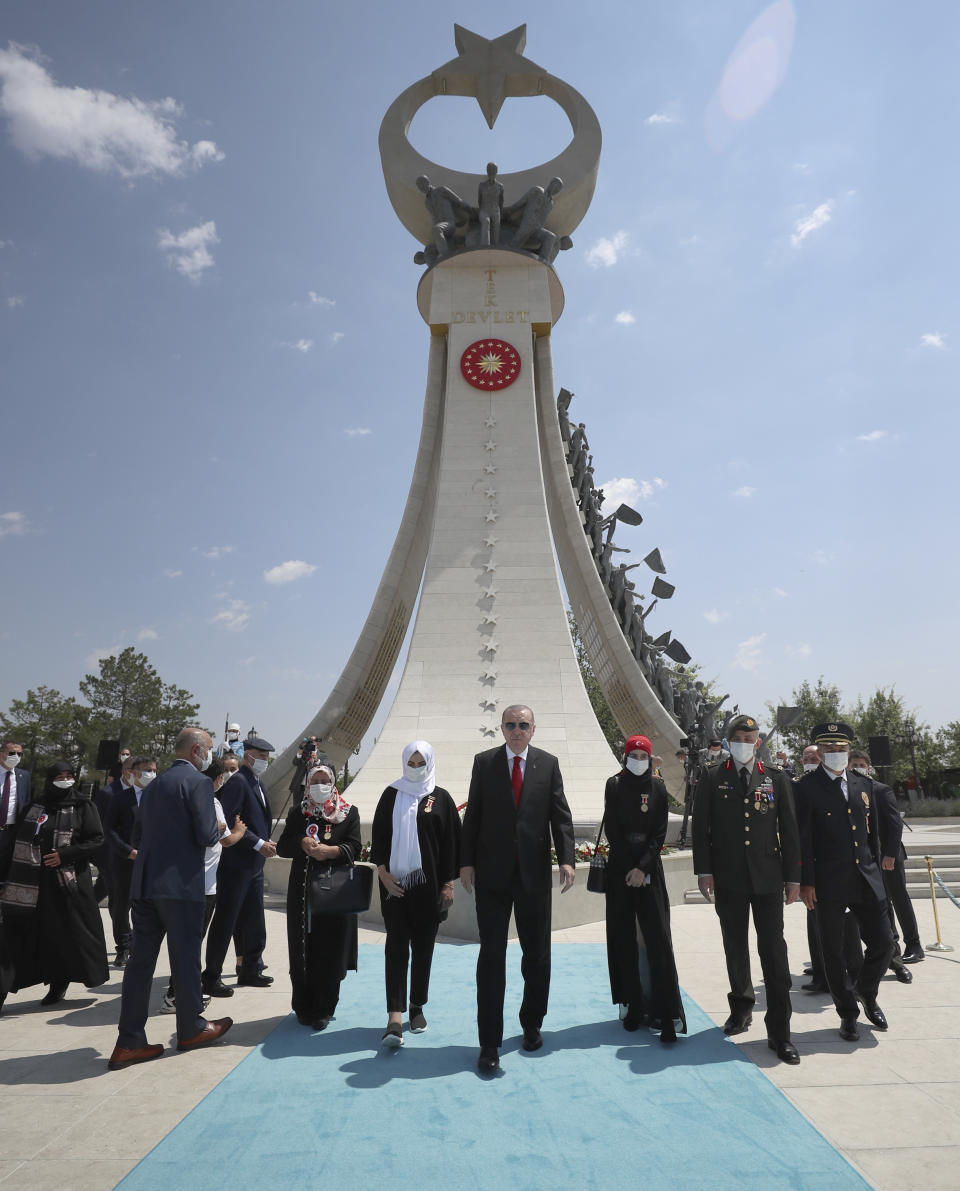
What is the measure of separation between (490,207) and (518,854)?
15686 millimetres

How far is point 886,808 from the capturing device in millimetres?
5668

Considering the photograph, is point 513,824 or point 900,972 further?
point 900,972

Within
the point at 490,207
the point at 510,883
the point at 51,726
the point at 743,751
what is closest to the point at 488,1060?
the point at 510,883

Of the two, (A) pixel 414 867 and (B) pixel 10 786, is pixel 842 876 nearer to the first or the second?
(A) pixel 414 867

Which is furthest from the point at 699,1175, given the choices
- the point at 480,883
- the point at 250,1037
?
the point at 250,1037

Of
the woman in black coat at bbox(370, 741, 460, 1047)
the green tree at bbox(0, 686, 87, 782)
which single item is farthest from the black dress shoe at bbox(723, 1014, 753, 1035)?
the green tree at bbox(0, 686, 87, 782)

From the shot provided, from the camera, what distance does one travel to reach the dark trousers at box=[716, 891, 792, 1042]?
4.06 m

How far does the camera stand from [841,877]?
14.8 ft

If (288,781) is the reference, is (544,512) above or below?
above

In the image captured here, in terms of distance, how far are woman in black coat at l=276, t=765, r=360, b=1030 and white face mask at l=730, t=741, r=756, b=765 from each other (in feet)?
7.55

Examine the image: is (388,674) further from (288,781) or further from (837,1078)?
(837,1078)

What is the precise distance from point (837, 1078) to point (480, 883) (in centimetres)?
196

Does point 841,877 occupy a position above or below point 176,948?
above

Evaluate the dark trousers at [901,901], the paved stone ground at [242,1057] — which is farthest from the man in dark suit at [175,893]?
the dark trousers at [901,901]
